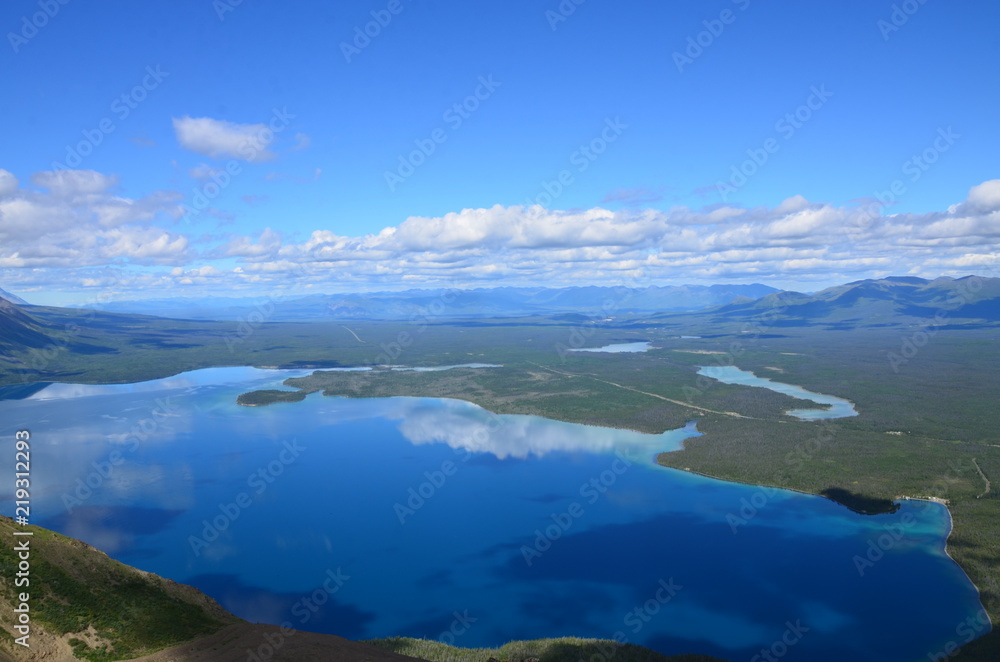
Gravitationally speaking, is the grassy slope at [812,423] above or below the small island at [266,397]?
below

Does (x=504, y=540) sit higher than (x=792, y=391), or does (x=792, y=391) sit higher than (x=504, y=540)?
Result: (x=792, y=391)

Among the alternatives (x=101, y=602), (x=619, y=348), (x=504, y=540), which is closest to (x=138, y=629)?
(x=101, y=602)

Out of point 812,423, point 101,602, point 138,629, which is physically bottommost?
point 812,423

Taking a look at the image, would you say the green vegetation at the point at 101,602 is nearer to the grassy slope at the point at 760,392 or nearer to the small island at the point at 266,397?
the grassy slope at the point at 760,392

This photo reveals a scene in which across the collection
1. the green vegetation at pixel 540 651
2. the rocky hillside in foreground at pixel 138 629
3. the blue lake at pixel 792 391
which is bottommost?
the green vegetation at pixel 540 651

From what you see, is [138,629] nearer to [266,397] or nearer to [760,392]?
[266,397]

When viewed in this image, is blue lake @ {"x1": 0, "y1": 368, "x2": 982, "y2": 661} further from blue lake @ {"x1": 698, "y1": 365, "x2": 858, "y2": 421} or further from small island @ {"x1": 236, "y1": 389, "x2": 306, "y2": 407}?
blue lake @ {"x1": 698, "y1": 365, "x2": 858, "y2": 421}

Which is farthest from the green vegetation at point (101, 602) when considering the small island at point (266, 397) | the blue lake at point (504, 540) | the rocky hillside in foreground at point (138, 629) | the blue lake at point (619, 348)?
the blue lake at point (619, 348)
